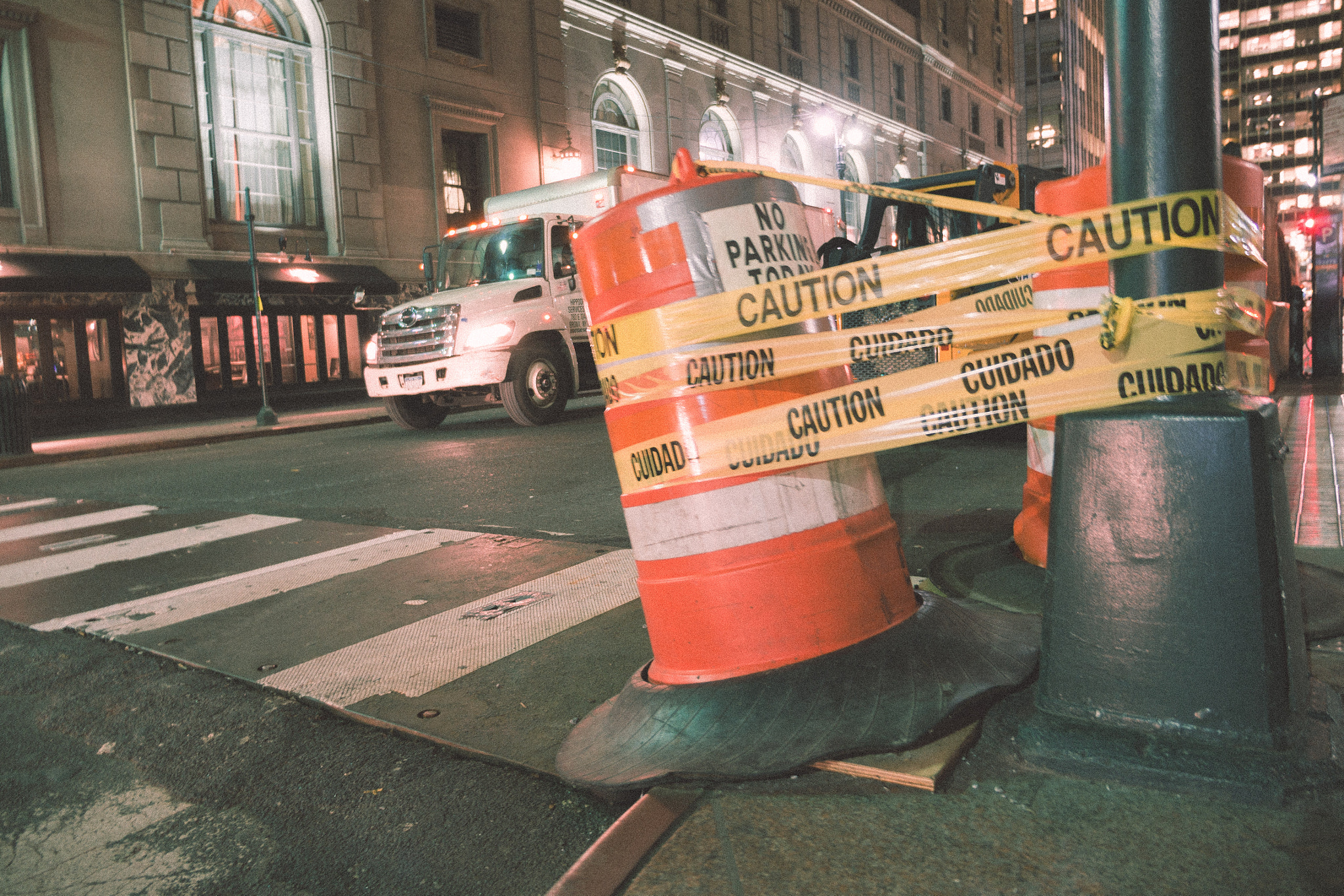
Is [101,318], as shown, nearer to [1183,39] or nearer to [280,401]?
[280,401]

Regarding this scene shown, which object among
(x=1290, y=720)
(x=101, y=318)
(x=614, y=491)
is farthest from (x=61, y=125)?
(x=1290, y=720)

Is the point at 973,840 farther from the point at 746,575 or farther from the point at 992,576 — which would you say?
the point at 992,576

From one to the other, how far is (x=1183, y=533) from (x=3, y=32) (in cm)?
2026

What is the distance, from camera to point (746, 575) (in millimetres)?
2367

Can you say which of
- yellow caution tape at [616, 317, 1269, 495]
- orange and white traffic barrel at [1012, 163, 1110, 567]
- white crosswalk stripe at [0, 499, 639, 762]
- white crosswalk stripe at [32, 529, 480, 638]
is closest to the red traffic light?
orange and white traffic barrel at [1012, 163, 1110, 567]

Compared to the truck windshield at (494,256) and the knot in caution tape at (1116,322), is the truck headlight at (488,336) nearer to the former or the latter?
the truck windshield at (494,256)

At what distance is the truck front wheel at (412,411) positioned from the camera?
13602mm

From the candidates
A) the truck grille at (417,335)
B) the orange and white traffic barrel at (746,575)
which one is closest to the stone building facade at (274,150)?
the truck grille at (417,335)

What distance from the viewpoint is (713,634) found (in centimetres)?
242

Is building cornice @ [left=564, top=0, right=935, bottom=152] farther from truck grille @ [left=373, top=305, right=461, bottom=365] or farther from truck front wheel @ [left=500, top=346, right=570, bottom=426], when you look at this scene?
truck front wheel @ [left=500, top=346, right=570, bottom=426]

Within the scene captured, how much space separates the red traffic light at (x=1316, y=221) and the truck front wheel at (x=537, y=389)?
13.0 metres

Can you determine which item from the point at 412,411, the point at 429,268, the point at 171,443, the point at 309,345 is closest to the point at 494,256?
the point at 429,268

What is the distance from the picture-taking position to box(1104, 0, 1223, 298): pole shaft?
205 centimetres

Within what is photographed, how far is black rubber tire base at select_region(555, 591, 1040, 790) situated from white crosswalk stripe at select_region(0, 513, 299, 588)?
14.3ft
